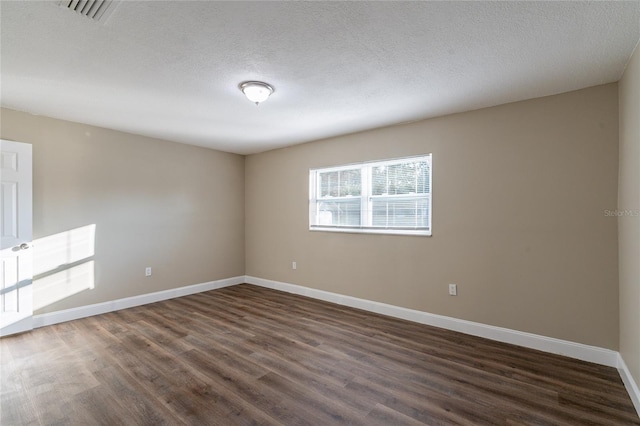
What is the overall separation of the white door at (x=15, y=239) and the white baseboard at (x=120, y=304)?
0.19 meters

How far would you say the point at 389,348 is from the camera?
9.57 feet

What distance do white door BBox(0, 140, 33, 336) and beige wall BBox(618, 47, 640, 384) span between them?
18.0ft

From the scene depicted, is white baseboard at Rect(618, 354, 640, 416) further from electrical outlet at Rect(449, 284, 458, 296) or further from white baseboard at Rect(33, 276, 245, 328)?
white baseboard at Rect(33, 276, 245, 328)

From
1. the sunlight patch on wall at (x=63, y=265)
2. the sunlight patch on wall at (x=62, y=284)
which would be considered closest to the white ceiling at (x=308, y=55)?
the sunlight patch on wall at (x=63, y=265)

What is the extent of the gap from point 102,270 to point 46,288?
0.57 m

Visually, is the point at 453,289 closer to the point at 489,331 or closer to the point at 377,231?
the point at 489,331

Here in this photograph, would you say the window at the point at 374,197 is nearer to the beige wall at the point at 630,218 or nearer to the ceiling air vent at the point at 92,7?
the beige wall at the point at 630,218

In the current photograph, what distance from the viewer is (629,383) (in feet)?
7.18

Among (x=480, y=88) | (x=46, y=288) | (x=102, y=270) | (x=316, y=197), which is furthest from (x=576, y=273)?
(x=46, y=288)

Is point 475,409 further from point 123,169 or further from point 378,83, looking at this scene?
point 123,169

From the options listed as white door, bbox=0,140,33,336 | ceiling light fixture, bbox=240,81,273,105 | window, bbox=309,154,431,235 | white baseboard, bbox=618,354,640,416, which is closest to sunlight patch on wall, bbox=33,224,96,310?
white door, bbox=0,140,33,336

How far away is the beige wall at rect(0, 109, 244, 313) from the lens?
3592mm

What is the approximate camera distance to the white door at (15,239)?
317 centimetres

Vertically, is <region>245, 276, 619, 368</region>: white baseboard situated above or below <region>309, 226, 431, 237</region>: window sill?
below
